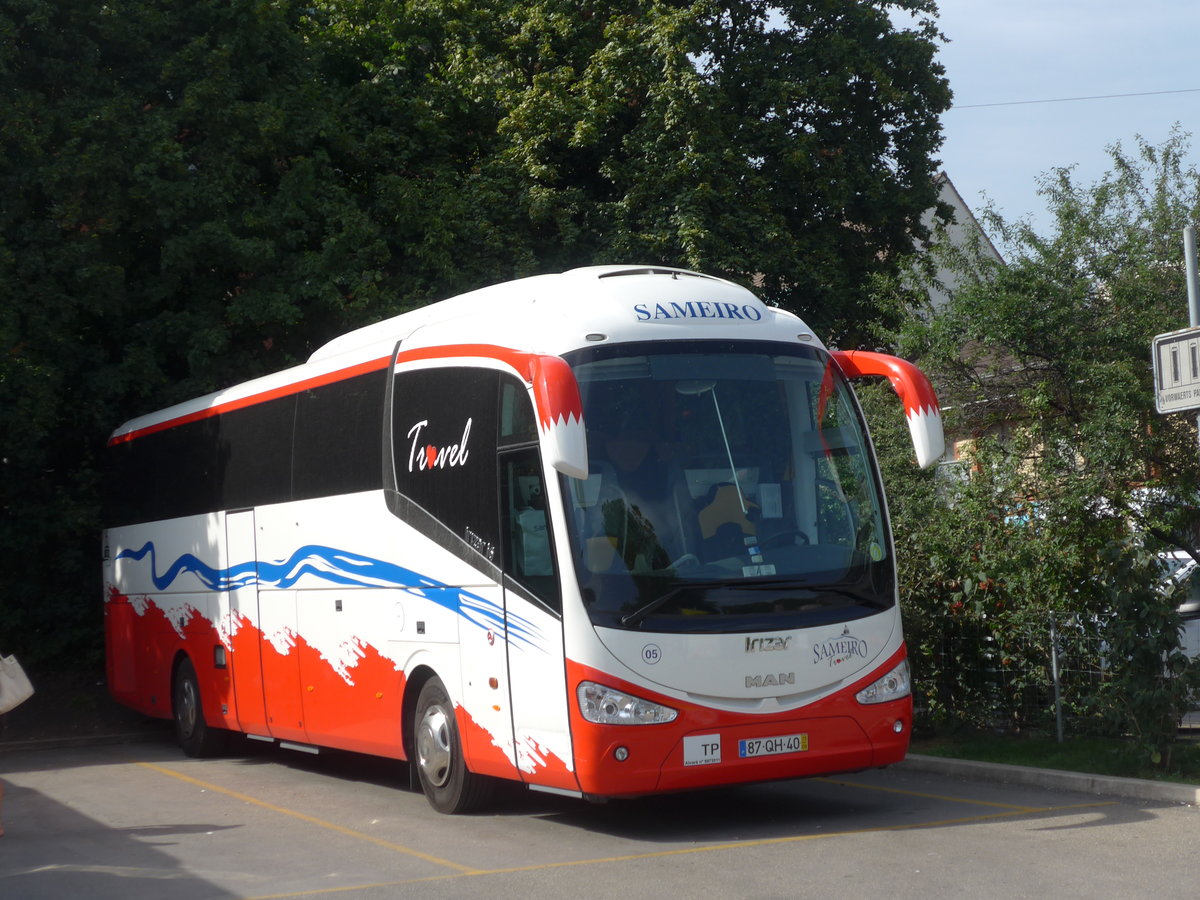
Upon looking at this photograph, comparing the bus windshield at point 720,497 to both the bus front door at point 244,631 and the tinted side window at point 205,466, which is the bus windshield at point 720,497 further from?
the bus front door at point 244,631

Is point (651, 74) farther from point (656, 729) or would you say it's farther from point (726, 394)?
point (656, 729)

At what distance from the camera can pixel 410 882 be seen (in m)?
7.96

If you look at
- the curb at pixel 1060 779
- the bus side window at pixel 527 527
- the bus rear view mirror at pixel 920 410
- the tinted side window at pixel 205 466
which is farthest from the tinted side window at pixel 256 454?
the curb at pixel 1060 779

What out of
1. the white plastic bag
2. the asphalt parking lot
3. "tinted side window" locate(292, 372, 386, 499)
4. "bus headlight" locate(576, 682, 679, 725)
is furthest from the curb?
the white plastic bag

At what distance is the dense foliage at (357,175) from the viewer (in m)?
17.4

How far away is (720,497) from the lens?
361 inches

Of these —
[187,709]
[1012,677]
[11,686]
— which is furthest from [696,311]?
[187,709]

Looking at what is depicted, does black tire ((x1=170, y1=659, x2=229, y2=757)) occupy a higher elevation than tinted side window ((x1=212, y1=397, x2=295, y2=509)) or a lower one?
lower

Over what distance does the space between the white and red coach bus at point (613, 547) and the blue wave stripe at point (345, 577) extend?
34 mm

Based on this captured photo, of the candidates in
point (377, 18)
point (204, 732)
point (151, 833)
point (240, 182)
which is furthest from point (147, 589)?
point (377, 18)

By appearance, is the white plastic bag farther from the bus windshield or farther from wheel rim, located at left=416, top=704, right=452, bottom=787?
the bus windshield

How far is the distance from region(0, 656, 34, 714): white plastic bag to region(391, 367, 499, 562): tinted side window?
2.96m

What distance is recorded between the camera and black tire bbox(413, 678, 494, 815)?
1022 centimetres

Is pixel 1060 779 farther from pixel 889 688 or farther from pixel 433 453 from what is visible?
pixel 433 453
